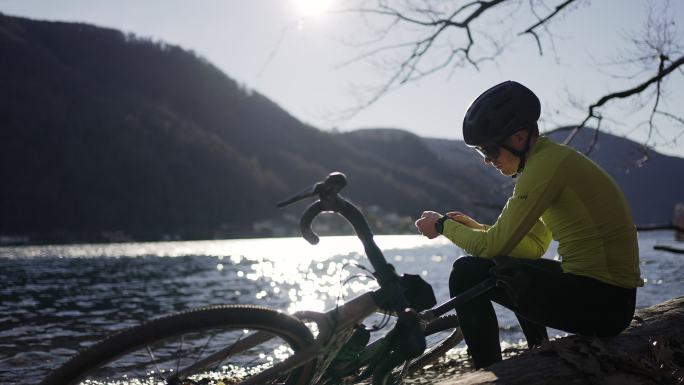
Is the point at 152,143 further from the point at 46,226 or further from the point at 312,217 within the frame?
the point at 312,217

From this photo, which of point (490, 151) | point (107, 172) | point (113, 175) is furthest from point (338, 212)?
point (107, 172)

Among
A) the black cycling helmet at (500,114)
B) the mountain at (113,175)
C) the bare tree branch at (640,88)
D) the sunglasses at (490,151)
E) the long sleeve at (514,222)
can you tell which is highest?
the mountain at (113,175)

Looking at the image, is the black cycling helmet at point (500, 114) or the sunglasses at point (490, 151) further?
the sunglasses at point (490, 151)

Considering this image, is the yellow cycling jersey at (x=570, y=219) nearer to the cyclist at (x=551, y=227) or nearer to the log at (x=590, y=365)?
the cyclist at (x=551, y=227)

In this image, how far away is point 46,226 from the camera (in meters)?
123

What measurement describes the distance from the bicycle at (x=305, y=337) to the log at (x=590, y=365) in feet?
1.57

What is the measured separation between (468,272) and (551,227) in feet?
2.08

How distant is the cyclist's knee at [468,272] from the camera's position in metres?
4.11

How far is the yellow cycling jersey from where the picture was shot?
3637mm

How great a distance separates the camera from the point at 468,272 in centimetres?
413

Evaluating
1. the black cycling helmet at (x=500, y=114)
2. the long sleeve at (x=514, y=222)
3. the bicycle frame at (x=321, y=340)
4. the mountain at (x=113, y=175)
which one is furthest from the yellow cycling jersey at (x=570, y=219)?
the mountain at (x=113, y=175)

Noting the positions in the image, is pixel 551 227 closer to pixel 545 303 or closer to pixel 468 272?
pixel 545 303

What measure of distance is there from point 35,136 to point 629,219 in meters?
161

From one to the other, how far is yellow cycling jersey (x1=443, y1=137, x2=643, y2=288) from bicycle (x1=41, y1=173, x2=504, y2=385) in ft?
1.29
